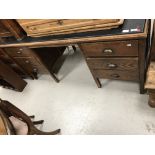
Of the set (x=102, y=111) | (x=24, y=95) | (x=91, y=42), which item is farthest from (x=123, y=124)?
(x=24, y=95)

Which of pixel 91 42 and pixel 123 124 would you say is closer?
pixel 91 42

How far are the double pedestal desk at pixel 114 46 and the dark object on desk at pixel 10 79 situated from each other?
50 centimetres

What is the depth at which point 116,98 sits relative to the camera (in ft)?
6.26

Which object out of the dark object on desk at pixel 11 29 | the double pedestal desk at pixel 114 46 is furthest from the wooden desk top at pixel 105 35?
the dark object on desk at pixel 11 29

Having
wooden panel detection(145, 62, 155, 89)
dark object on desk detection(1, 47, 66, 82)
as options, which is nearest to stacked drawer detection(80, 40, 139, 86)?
wooden panel detection(145, 62, 155, 89)

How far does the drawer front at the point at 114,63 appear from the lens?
1519 mm

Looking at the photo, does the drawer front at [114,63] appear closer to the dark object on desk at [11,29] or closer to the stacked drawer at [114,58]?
the stacked drawer at [114,58]

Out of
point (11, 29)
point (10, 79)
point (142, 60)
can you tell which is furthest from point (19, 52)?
point (142, 60)

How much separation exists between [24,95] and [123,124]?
1283 mm

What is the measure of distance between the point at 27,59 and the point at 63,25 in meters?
0.83

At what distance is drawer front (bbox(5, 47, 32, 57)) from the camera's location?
6.39 feet

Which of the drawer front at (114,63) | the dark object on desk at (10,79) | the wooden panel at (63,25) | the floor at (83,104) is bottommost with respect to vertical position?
the floor at (83,104)
